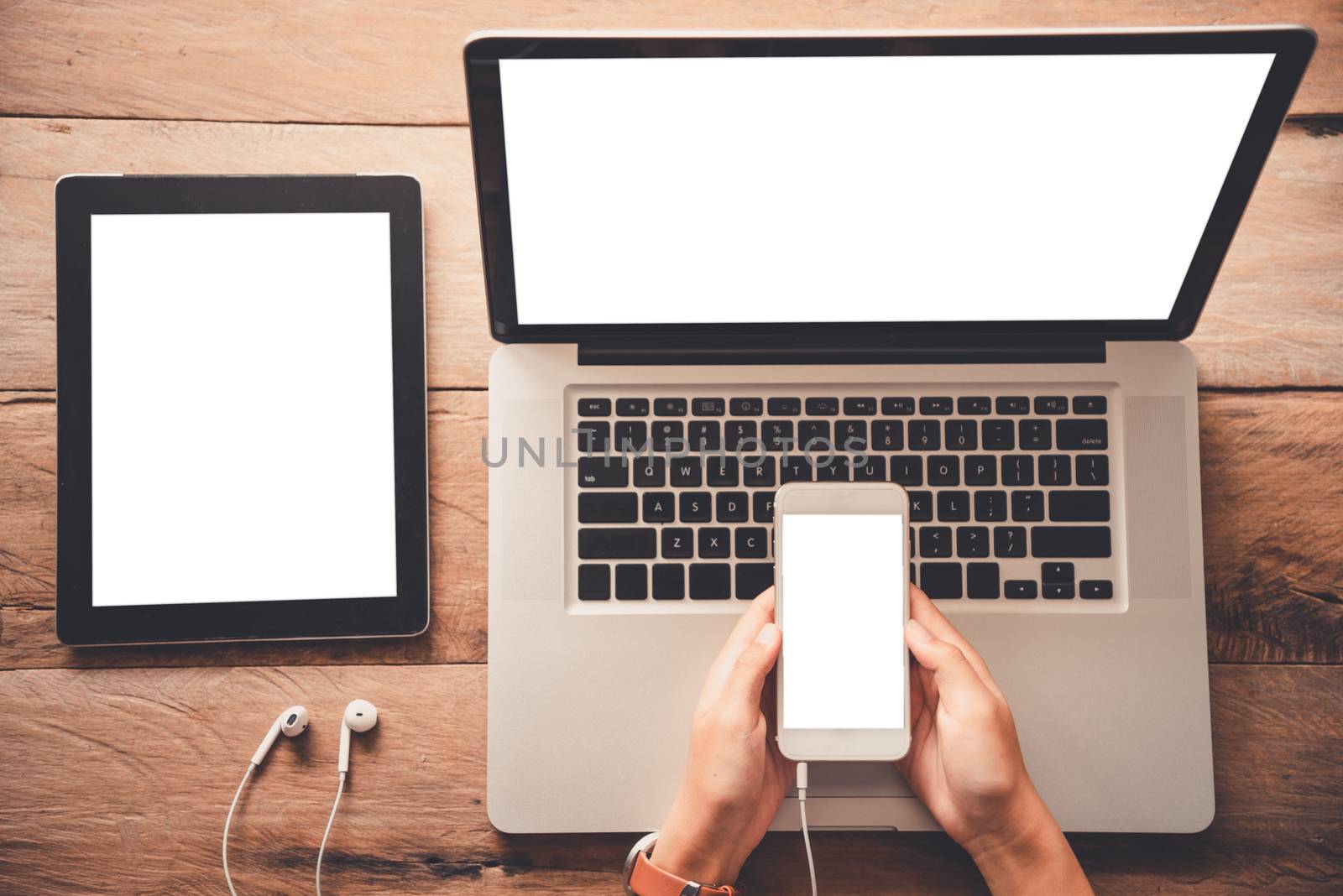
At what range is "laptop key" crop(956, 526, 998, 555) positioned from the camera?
0.58 meters

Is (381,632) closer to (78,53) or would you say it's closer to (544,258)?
(544,258)

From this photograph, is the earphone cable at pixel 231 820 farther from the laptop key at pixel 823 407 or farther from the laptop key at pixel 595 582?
the laptop key at pixel 823 407

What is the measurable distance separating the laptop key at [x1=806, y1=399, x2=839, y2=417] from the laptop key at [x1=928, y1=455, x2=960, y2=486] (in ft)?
0.26

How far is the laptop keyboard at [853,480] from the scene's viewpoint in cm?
58

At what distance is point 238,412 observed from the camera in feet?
2.03

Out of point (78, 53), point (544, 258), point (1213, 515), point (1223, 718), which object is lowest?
point (1223, 718)

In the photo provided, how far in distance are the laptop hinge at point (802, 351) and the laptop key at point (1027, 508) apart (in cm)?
10

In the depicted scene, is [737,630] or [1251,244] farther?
[1251,244]

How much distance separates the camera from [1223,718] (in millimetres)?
624

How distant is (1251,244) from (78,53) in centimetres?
99

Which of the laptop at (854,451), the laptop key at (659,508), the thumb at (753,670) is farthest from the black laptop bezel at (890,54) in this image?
the thumb at (753,670)

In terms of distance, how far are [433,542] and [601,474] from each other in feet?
0.52

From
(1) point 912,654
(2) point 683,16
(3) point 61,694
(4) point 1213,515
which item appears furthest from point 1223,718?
(3) point 61,694

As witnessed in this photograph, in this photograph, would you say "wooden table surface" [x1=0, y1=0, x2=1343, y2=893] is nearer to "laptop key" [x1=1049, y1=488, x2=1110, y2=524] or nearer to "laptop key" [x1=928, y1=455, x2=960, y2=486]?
"laptop key" [x1=1049, y1=488, x2=1110, y2=524]
